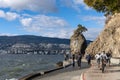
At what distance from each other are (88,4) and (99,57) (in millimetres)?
10290

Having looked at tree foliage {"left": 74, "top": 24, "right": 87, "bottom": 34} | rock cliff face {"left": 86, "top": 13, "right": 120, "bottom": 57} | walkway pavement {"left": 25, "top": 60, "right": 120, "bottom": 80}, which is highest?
tree foliage {"left": 74, "top": 24, "right": 87, "bottom": 34}

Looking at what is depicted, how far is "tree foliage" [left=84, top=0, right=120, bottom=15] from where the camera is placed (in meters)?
31.1

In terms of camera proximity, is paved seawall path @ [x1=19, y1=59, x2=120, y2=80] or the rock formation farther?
the rock formation

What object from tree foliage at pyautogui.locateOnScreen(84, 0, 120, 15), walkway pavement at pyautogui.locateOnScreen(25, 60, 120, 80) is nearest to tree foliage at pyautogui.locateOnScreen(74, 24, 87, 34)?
walkway pavement at pyautogui.locateOnScreen(25, 60, 120, 80)

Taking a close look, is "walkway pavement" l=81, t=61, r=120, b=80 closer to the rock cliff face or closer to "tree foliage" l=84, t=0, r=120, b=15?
"tree foliage" l=84, t=0, r=120, b=15

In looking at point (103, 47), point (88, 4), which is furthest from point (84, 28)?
point (88, 4)

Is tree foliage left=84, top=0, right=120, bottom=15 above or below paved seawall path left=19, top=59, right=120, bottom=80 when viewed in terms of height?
above

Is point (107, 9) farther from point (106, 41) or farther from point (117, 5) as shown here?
point (106, 41)

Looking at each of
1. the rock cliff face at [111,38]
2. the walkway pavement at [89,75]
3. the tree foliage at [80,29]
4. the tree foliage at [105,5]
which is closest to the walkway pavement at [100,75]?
the walkway pavement at [89,75]

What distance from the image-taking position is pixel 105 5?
32438 mm

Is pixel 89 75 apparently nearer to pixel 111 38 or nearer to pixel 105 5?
pixel 105 5

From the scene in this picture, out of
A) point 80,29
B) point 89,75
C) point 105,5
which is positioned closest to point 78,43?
point 80,29

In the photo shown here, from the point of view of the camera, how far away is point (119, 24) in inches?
3890

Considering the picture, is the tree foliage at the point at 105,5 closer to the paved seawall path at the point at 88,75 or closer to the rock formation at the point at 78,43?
the paved seawall path at the point at 88,75
